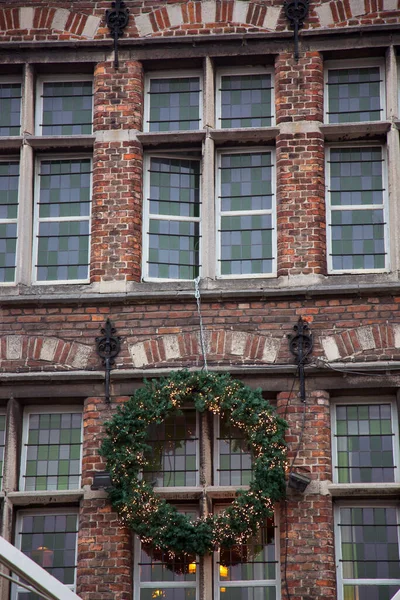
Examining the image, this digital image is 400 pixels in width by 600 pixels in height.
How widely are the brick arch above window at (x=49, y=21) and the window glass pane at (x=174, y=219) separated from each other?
168 centimetres

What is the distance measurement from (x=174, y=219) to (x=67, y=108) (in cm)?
182

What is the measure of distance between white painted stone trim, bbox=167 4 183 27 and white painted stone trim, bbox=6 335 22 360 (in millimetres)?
3940

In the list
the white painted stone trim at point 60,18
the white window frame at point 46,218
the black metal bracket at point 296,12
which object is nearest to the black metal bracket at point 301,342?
the white window frame at point 46,218

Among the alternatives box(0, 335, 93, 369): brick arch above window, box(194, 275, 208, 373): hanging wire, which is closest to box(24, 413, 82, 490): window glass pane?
box(0, 335, 93, 369): brick arch above window

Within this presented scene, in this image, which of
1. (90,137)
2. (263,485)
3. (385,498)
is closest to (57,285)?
(90,137)

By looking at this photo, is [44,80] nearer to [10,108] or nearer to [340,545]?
[10,108]

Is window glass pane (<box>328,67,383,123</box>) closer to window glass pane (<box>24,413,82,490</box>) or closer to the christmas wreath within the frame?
the christmas wreath

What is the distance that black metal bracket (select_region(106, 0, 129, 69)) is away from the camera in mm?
14211

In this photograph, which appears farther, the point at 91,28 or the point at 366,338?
the point at 91,28

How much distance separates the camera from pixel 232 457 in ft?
42.6

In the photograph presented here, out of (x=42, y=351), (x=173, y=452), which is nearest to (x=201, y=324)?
(x=173, y=452)

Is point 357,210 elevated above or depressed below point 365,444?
above

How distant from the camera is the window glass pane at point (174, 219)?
13.8 metres

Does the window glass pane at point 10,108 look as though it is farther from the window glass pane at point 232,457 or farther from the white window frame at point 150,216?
the window glass pane at point 232,457
